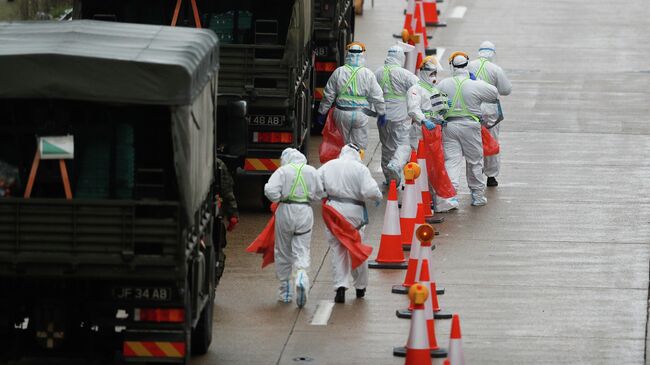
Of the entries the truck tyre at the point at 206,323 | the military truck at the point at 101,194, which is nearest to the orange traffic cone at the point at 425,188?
the truck tyre at the point at 206,323

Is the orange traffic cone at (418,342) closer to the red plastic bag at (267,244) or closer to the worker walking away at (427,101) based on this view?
the red plastic bag at (267,244)

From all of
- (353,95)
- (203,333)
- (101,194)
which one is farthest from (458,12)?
(101,194)

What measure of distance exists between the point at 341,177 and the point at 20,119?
14.7 feet

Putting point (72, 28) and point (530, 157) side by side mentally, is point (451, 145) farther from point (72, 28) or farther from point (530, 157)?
point (72, 28)

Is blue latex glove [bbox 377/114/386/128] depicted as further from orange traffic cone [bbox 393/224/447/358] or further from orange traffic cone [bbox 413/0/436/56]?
orange traffic cone [bbox 413/0/436/56]

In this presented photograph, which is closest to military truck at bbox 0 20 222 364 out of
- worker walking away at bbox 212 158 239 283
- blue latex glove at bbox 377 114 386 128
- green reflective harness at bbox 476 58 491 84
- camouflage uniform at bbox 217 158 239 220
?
worker walking away at bbox 212 158 239 283

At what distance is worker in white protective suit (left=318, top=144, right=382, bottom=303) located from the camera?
16.3m

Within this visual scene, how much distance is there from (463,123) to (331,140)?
1719 mm

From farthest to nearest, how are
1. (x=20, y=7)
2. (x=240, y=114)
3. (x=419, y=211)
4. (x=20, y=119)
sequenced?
(x=20, y=7) → (x=419, y=211) → (x=240, y=114) → (x=20, y=119)

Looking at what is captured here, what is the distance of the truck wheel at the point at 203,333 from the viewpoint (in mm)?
14250

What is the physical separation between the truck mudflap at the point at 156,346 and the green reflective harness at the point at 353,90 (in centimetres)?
905

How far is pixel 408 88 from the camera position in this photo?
21.8 meters

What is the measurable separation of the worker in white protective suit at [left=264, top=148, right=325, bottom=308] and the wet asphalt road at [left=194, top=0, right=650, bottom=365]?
10.6 inches

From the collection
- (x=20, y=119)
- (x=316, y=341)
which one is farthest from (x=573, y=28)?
(x=20, y=119)
